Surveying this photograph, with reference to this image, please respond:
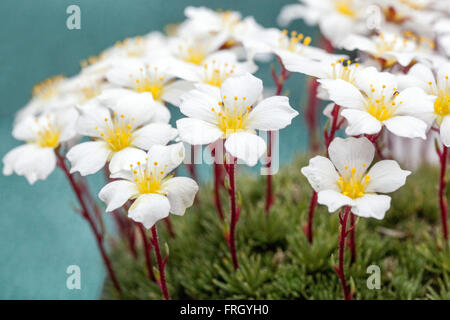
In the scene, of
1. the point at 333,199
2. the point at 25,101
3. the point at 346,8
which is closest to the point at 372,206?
the point at 333,199

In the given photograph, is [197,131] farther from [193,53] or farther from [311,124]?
[311,124]

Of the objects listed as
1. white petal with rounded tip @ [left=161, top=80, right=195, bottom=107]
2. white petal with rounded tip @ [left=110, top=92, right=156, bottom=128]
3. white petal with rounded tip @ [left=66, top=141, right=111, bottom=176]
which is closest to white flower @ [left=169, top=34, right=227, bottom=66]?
white petal with rounded tip @ [left=161, top=80, right=195, bottom=107]

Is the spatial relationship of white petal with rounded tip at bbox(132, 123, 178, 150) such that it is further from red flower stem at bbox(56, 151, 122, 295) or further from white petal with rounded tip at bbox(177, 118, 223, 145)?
red flower stem at bbox(56, 151, 122, 295)

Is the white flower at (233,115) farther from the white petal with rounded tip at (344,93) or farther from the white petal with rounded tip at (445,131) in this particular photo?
the white petal with rounded tip at (445,131)

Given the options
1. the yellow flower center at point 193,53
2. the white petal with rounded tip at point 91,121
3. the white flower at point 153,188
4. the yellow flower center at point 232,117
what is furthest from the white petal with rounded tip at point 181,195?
the yellow flower center at point 193,53

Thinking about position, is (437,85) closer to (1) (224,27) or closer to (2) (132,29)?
(1) (224,27)

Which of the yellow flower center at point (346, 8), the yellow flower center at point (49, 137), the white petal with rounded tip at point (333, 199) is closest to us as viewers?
the white petal with rounded tip at point (333, 199)

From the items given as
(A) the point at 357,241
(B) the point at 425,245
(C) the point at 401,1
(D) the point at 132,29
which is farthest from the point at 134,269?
(D) the point at 132,29
